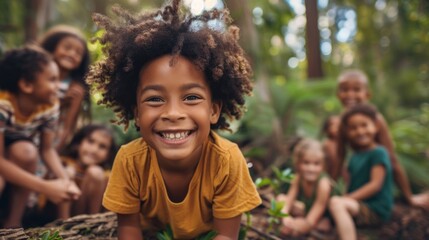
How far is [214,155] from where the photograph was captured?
6.91 feet

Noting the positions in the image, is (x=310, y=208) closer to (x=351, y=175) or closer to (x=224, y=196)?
(x=351, y=175)

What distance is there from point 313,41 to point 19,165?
689 centimetres

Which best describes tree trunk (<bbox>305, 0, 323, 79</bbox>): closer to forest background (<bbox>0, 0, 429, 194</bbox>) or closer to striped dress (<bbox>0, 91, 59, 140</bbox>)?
forest background (<bbox>0, 0, 429, 194</bbox>)

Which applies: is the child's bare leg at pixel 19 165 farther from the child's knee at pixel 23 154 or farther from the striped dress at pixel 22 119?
the striped dress at pixel 22 119

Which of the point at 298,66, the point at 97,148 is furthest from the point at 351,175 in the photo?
the point at 298,66

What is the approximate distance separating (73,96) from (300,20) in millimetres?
11150

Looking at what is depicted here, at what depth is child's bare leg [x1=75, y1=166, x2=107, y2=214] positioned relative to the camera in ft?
10.5

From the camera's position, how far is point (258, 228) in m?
3.01

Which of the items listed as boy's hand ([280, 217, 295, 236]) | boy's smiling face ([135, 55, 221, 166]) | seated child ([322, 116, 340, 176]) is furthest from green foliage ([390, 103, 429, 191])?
boy's smiling face ([135, 55, 221, 166])

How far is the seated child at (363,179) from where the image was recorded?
11.7 ft

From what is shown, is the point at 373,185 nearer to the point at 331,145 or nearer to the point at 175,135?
the point at 331,145

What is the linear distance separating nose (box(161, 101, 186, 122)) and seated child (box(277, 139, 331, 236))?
2022 millimetres

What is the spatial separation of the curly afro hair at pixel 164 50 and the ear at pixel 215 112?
0.03m

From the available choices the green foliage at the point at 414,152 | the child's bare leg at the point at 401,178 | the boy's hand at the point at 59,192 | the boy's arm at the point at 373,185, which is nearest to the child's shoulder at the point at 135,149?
the boy's hand at the point at 59,192
